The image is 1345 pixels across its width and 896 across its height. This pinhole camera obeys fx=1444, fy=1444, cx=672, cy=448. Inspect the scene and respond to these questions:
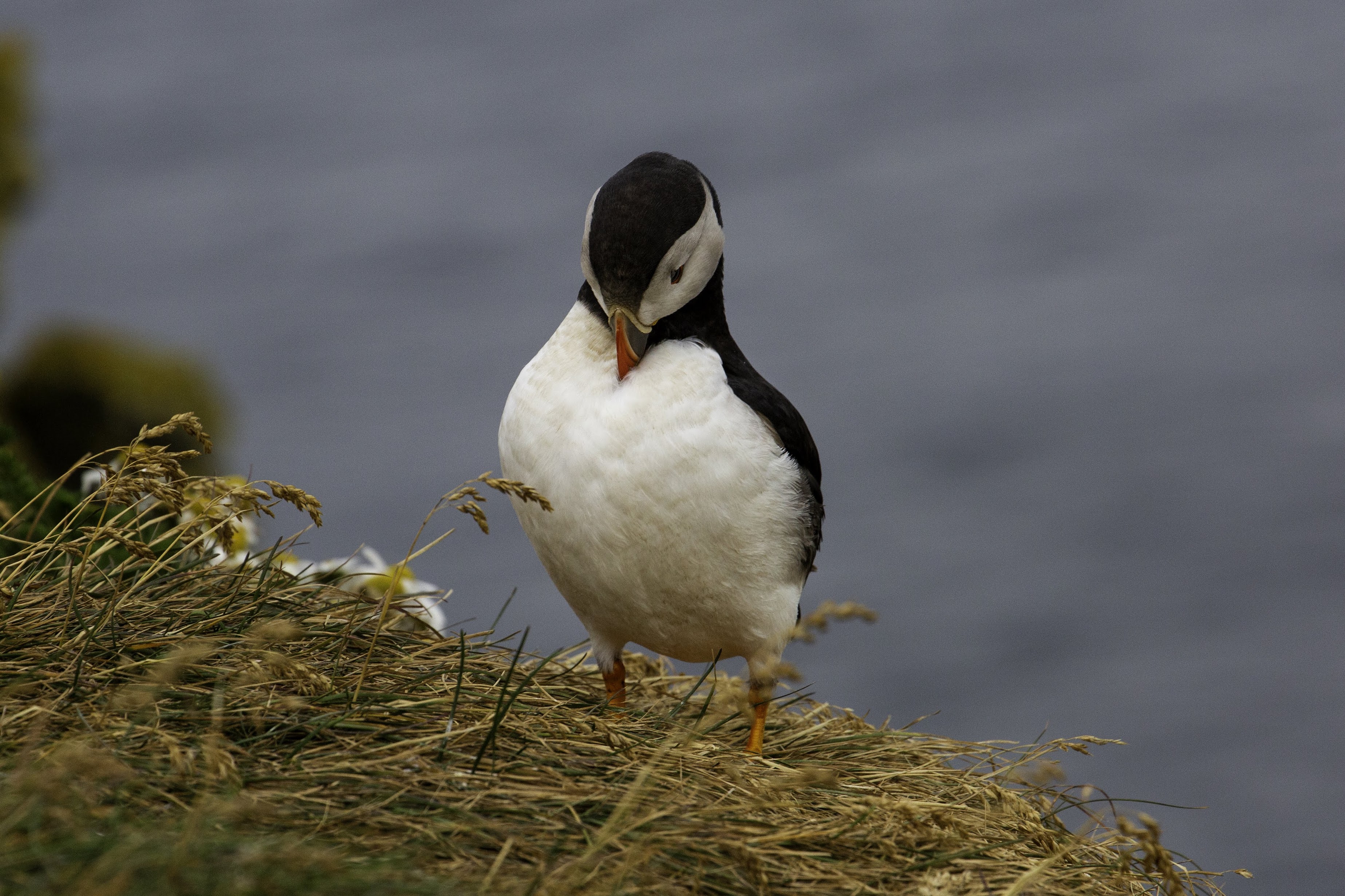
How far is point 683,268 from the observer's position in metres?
4.12

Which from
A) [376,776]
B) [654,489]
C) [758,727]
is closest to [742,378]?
[654,489]

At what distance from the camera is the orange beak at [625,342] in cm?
409

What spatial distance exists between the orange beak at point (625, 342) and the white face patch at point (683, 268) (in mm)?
54

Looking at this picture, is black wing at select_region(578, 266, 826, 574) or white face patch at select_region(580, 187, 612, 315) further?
black wing at select_region(578, 266, 826, 574)

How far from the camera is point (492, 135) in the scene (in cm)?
2878

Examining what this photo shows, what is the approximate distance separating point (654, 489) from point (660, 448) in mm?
116

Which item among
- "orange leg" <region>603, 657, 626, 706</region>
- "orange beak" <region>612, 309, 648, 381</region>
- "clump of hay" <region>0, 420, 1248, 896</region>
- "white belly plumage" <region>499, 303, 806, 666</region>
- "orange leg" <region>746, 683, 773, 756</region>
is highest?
"orange beak" <region>612, 309, 648, 381</region>

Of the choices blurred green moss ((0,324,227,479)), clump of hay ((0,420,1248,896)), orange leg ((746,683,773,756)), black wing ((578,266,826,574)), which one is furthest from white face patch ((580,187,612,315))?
blurred green moss ((0,324,227,479))

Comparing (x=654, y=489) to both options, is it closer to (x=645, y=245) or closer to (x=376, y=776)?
(x=645, y=245)

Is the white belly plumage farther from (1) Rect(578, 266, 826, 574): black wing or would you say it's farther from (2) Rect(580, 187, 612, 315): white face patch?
(2) Rect(580, 187, 612, 315): white face patch

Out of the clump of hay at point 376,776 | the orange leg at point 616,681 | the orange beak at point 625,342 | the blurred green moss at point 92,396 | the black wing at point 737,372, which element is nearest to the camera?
the clump of hay at point 376,776

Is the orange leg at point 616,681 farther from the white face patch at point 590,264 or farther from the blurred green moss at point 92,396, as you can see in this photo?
the blurred green moss at point 92,396

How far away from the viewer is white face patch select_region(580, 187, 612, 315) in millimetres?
4047

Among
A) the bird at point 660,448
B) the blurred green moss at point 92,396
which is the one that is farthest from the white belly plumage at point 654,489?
the blurred green moss at point 92,396
